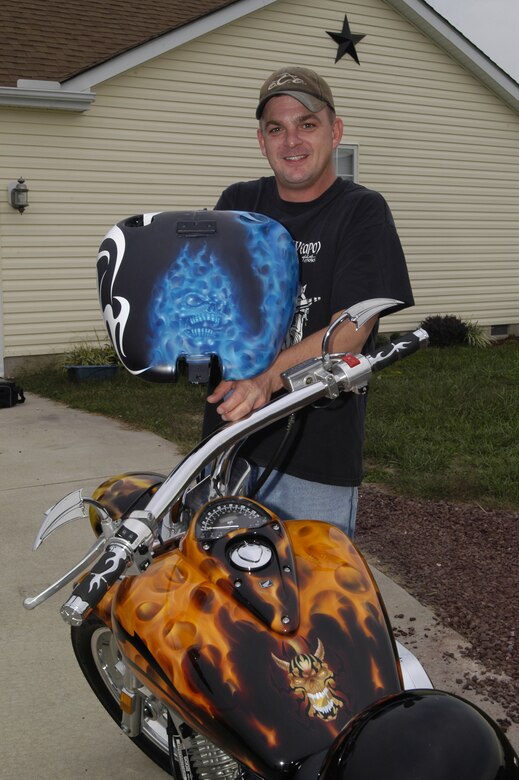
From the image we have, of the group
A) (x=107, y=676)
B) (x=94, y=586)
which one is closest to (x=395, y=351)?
(x=94, y=586)

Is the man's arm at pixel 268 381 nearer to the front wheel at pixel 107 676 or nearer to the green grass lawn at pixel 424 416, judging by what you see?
the front wheel at pixel 107 676

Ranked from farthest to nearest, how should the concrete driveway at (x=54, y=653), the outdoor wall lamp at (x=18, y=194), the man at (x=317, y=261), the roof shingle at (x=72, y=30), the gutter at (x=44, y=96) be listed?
the roof shingle at (x=72, y=30), the outdoor wall lamp at (x=18, y=194), the gutter at (x=44, y=96), the concrete driveway at (x=54, y=653), the man at (x=317, y=261)

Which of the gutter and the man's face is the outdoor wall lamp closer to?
the gutter

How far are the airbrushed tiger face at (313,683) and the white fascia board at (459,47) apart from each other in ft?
41.3

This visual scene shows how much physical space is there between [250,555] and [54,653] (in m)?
2.20

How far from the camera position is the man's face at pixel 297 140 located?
6.76ft

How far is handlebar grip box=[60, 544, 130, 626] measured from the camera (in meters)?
1.32

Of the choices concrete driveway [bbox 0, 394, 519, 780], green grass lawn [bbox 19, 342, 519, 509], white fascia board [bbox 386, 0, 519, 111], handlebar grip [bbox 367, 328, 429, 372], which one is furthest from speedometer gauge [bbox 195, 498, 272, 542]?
white fascia board [bbox 386, 0, 519, 111]

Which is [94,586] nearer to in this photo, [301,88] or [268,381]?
[268,381]

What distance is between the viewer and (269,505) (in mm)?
2352

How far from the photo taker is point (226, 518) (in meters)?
1.60

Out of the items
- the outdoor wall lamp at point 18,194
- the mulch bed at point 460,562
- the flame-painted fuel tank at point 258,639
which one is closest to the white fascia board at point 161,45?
the outdoor wall lamp at point 18,194

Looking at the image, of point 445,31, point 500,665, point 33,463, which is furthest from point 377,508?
point 445,31

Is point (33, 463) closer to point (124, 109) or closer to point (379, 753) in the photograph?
point (379, 753)
